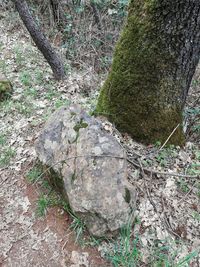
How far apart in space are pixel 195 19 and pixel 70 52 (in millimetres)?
4398

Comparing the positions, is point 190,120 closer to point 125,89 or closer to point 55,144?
point 125,89

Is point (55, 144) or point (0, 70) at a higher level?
point (0, 70)

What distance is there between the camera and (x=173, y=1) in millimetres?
2662

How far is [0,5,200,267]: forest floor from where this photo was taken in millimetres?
2619

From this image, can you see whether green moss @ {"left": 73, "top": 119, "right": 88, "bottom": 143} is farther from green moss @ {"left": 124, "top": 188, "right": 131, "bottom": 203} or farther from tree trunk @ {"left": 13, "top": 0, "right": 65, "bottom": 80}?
tree trunk @ {"left": 13, "top": 0, "right": 65, "bottom": 80}

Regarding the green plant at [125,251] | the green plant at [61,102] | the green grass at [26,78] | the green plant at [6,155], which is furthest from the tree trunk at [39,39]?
the green plant at [125,251]

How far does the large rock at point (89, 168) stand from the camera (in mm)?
2641

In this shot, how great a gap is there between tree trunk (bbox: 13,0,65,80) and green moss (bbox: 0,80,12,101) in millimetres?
997

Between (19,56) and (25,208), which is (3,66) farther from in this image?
(25,208)

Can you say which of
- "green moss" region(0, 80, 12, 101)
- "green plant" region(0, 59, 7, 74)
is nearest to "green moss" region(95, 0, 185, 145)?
"green moss" region(0, 80, 12, 101)

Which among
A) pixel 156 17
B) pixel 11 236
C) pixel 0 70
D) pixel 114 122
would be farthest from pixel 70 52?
pixel 11 236

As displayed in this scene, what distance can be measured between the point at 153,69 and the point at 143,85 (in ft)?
0.76

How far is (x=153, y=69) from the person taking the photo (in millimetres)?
3049

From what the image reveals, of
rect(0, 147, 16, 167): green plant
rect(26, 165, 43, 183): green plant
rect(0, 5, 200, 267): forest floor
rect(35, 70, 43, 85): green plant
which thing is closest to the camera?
rect(0, 5, 200, 267): forest floor
